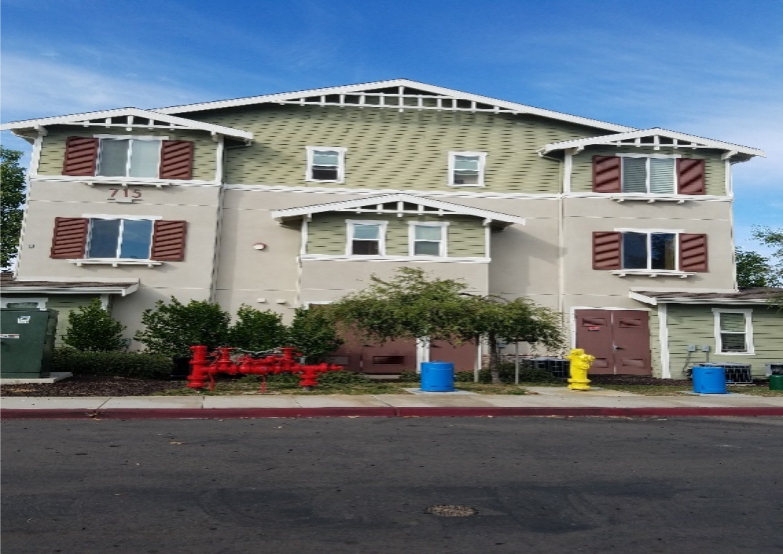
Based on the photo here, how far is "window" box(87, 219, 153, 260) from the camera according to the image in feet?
72.3

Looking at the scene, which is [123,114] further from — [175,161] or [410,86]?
[410,86]

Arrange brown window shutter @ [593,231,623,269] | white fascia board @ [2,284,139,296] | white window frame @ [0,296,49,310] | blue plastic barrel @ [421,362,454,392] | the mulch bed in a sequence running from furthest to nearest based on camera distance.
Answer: brown window shutter @ [593,231,623,269] → white window frame @ [0,296,49,310] → white fascia board @ [2,284,139,296] → blue plastic barrel @ [421,362,454,392] → the mulch bed

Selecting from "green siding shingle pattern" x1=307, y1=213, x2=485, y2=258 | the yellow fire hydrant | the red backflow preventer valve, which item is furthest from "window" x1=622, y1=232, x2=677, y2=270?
the red backflow preventer valve

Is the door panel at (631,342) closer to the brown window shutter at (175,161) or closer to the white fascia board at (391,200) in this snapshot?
the white fascia board at (391,200)

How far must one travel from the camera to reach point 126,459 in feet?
24.1

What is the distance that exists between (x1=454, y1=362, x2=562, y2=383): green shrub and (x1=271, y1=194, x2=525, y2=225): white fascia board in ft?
16.2

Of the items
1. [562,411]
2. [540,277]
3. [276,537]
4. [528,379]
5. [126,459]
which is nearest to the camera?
[276,537]

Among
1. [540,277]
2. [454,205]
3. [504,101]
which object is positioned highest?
[504,101]

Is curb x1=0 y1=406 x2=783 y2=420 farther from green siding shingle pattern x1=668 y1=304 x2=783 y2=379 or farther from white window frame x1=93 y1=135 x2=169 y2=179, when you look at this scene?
white window frame x1=93 y1=135 x2=169 y2=179

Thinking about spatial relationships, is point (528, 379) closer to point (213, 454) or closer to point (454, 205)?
point (454, 205)

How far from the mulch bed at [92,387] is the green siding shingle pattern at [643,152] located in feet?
50.8

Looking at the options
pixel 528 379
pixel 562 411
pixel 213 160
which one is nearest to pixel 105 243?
pixel 213 160

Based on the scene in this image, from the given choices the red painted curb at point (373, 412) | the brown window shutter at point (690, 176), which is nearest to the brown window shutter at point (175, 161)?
the red painted curb at point (373, 412)

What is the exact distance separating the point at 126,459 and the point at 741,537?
605 cm
